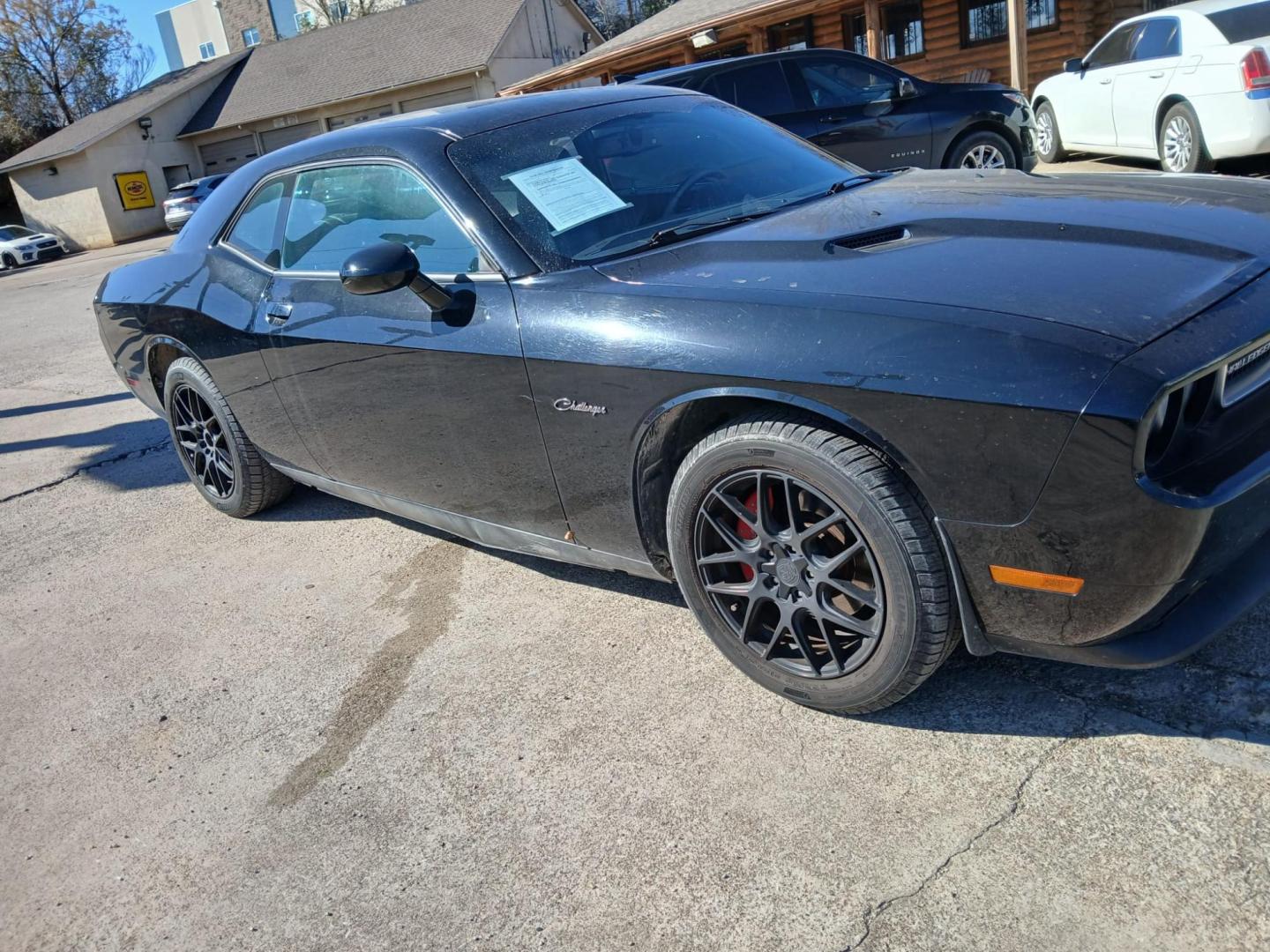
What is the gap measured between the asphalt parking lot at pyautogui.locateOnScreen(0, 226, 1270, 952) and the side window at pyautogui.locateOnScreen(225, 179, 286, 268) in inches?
52.2

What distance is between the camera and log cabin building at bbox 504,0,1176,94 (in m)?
17.4

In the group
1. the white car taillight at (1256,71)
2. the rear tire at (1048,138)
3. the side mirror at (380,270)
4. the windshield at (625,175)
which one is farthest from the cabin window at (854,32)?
the side mirror at (380,270)

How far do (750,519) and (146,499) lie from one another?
395 centimetres

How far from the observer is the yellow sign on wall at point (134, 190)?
35.9 meters

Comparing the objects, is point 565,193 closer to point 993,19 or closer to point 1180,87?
point 1180,87

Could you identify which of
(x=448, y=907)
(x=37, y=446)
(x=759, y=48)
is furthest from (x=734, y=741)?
(x=759, y=48)

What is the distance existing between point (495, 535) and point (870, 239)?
4.89ft

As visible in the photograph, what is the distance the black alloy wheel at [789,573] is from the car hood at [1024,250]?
51cm

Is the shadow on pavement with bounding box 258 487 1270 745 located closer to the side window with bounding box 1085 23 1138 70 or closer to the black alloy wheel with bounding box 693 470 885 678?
the black alloy wheel with bounding box 693 470 885 678

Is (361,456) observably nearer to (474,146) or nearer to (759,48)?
(474,146)

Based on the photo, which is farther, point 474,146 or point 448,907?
point 474,146

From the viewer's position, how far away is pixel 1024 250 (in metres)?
2.47

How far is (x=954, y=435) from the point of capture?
7.02 ft

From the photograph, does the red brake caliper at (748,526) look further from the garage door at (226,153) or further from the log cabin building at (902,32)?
the garage door at (226,153)
